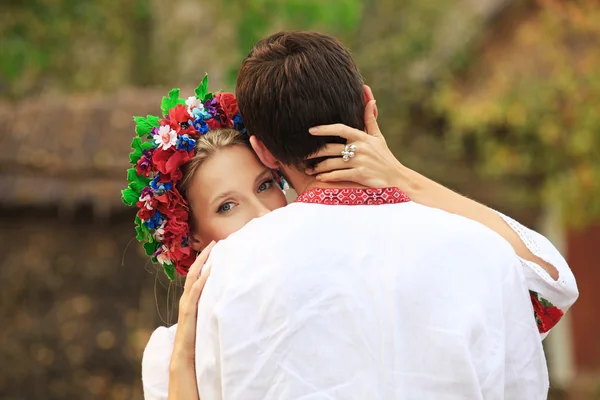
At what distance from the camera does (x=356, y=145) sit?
2.25 m

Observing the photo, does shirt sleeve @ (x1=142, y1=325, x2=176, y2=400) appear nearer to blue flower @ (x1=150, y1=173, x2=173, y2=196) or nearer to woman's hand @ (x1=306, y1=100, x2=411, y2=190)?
blue flower @ (x1=150, y1=173, x2=173, y2=196)

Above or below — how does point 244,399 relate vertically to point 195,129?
below

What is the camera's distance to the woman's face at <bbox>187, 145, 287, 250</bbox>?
271cm

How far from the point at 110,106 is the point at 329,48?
5.28 metres

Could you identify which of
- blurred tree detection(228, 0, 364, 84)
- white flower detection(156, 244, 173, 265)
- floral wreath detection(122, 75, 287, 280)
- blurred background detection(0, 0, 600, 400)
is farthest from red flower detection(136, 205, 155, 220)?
blurred tree detection(228, 0, 364, 84)

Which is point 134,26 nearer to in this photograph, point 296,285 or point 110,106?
point 110,106

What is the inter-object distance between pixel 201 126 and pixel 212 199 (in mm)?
262

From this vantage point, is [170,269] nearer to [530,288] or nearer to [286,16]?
[530,288]

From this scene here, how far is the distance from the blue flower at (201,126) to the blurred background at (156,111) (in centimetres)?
412

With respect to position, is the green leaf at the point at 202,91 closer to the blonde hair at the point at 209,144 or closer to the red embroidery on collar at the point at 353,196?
the blonde hair at the point at 209,144

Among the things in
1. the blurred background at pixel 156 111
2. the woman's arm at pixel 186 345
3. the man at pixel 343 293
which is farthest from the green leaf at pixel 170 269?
the blurred background at pixel 156 111

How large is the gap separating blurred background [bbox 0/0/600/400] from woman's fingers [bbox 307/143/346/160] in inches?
192

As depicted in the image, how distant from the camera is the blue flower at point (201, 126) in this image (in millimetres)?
2859

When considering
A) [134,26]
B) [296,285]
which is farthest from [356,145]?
[134,26]
